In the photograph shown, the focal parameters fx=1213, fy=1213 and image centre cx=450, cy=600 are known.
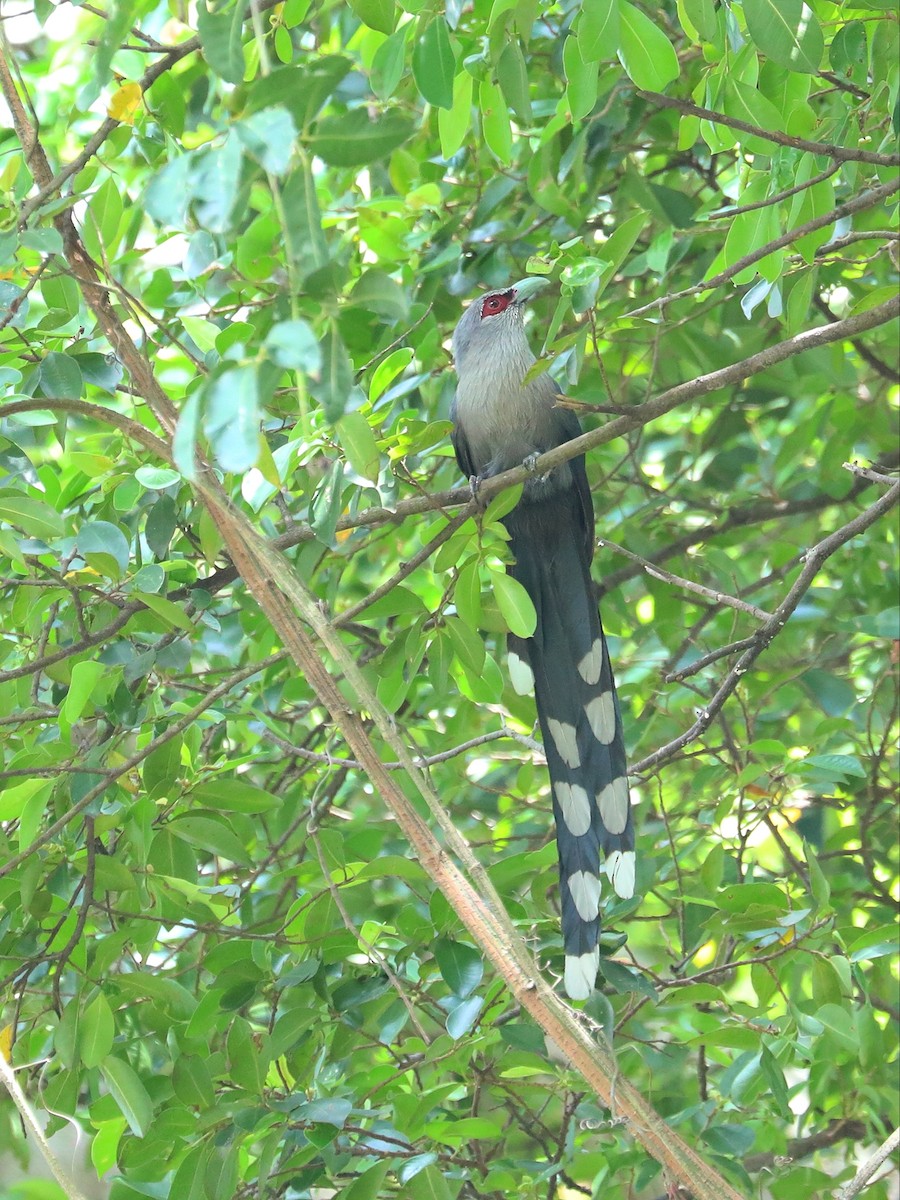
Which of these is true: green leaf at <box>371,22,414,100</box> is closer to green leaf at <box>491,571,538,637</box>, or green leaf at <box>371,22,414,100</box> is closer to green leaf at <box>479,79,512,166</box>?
green leaf at <box>479,79,512,166</box>

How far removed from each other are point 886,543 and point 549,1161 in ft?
6.21

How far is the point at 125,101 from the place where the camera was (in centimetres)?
227

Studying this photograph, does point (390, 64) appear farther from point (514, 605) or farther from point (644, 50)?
point (514, 605)

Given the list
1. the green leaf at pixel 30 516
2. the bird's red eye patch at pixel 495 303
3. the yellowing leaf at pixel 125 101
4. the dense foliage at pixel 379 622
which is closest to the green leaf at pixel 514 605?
the dense foliage at pixel 379 622

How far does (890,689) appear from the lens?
3.83 metres

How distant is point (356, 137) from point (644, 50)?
2.91 feet

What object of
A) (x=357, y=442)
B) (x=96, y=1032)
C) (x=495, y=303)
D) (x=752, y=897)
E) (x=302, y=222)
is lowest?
(x=752, y=897)

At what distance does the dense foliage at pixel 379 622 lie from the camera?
6.32 feet

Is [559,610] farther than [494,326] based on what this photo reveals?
No

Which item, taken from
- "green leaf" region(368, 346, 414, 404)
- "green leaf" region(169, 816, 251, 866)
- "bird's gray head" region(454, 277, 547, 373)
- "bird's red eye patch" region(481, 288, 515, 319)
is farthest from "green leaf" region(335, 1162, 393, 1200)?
"bird's red eye patch" region(481, 288, 515, 319)

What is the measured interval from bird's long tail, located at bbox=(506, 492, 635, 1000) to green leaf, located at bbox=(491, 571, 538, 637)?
551 mm

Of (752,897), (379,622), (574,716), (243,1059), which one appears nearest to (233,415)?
(243,1059)

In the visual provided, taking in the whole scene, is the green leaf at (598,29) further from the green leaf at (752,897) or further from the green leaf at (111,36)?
the green leaf at (752,897)

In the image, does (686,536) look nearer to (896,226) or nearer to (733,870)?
(733,870)
